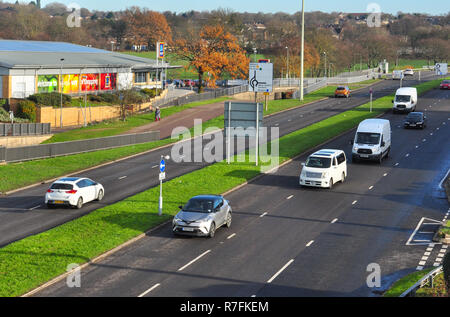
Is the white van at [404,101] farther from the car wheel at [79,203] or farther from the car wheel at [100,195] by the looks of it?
the car wheel at [79,203]

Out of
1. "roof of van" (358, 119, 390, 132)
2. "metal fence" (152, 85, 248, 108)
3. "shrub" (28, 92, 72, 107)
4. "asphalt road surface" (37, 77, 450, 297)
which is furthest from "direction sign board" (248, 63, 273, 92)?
"metal fence" (152, 85, 248, 108)

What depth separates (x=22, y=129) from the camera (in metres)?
58.6

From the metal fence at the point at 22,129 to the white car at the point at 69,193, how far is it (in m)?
22.4

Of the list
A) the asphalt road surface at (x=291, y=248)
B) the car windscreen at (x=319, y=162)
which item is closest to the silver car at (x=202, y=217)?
the asphalt road surface at (x=291, y=248)

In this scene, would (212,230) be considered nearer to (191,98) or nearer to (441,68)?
(191,98)

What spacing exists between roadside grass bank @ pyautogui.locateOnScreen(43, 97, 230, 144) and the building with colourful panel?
6.55 metres

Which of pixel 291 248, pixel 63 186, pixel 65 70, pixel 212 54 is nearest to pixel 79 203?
pixel 63 186

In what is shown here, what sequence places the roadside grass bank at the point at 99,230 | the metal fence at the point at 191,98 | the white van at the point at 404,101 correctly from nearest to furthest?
the roadside grass bank at the point at 99,230, the white van at the point at 404,101, the metal fence at the point at 191,98

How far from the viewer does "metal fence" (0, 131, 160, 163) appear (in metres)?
50.6

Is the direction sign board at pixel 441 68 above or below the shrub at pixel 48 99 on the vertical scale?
above

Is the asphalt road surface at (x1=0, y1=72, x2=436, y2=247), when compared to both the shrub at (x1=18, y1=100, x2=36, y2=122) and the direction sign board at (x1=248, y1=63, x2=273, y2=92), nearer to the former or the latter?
the direction sign board at (x1=248, y1=63, x2=273, y2=92)

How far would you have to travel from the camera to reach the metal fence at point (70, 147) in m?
50.6

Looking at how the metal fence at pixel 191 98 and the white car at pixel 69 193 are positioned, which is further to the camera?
the metal fence at pixel 191 98
